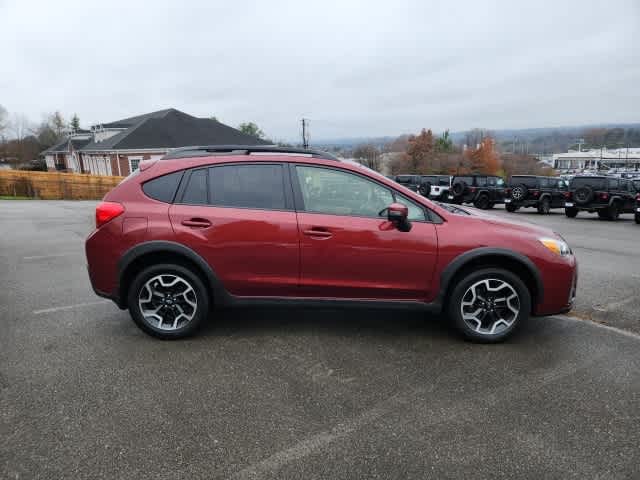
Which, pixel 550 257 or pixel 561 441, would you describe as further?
pixel 550 257

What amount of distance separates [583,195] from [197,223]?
59.8 ft

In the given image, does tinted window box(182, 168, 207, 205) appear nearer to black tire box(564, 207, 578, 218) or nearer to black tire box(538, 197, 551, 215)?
black tire box(564, 207, 578, 218)

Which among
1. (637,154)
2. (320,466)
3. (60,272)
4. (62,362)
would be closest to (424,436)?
(320,466)

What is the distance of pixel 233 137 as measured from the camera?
41.5 m

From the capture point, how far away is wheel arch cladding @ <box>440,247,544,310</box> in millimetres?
3912

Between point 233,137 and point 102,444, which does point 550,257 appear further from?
point 233,137

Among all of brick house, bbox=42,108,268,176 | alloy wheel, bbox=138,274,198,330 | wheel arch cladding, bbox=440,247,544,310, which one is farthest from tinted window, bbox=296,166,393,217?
brick house, bbox=42,108,268,176

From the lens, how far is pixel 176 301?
13.5 feet

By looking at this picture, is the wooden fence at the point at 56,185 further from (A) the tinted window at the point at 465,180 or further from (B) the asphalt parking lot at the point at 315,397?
(B) the asphalt parking lot at the point at 315,397

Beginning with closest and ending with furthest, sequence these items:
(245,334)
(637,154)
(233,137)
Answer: (245,334), (233,137), (637,154)

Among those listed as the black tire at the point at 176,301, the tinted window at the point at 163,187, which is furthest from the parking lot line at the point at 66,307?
the tinted window at the point at 163,187

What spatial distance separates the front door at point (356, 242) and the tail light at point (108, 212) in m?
1.61

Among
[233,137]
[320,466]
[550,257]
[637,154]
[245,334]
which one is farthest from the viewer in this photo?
[637,154]

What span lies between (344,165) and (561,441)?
269 cm
